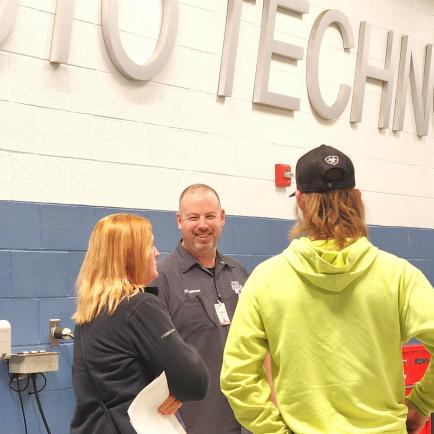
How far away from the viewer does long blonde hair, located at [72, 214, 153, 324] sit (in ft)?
7.77

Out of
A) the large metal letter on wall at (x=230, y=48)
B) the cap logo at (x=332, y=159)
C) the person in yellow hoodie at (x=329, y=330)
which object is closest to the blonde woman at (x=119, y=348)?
the person in yellow hoodie at (x=329, y=330)

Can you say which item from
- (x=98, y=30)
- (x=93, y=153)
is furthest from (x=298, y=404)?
(x=98, y=30)

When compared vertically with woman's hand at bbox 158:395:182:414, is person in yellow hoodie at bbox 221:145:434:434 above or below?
above

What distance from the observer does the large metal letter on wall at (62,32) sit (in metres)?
3.70

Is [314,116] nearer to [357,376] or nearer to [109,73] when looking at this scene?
[109,73]

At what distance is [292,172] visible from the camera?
487cm

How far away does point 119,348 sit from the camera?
232cm

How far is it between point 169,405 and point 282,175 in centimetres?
255

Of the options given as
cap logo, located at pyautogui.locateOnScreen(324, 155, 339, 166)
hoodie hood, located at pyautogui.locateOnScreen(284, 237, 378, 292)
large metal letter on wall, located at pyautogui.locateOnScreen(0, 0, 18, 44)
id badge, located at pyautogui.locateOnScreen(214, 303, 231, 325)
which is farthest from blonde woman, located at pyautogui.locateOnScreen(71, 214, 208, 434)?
large metal letter on wall, located at pyautogui.locateOnScreen(0, 0, 18, 44)

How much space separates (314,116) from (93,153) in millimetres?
1685

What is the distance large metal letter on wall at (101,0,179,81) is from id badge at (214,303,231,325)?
4.22ft

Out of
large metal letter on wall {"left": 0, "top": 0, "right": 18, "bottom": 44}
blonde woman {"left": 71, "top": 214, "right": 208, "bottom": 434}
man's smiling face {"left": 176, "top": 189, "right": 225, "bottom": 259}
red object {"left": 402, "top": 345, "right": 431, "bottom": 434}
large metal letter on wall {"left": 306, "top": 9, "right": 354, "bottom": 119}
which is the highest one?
large metal letter on wall {"left": 306, "top": 9, "right": 354, "bottom": 119}

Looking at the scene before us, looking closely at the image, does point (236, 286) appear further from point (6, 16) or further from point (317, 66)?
point (317, 66)

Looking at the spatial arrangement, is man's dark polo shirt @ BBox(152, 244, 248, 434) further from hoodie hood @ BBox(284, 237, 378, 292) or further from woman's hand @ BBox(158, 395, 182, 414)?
hoodie hood @ BBox(284, 237, 378, 292)
